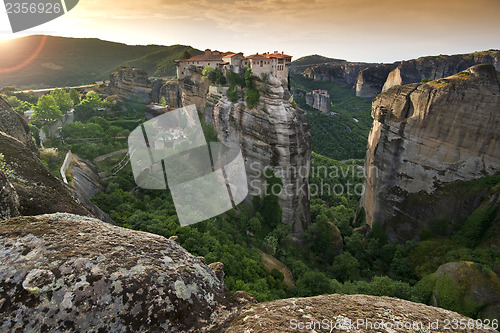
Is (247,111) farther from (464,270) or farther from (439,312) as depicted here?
(439,312)

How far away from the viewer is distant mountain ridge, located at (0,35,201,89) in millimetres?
91125

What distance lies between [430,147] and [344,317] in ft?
107

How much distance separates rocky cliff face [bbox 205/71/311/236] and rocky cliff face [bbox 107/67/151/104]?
895 inches

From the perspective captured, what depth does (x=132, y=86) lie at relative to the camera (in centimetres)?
5291

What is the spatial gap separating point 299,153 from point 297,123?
3770 mm

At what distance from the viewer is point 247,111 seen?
113 feet

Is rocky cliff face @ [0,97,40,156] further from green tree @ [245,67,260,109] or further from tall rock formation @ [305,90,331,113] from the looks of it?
tall rock formation @ [305,90,331,113]

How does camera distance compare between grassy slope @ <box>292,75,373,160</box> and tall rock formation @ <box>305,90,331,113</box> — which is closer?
grassy slope @ <box>292,75,373,160</box>

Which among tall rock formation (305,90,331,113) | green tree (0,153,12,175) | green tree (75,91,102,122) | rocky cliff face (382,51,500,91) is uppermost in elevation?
rocky cliff face (382,51,500,91)

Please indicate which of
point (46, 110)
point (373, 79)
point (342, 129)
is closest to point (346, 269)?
point (46, 110)

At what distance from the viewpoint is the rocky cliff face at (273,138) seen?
32.8m

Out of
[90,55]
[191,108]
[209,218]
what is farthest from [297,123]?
[90,55]

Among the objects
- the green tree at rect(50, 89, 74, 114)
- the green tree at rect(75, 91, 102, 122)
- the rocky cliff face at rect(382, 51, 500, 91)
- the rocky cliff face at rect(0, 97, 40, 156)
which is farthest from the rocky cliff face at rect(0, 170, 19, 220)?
the rocky cliff face at rect(382, 51, 500, 91)

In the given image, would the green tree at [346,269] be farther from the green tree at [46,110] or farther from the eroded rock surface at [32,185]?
the green tree at [46,110]
